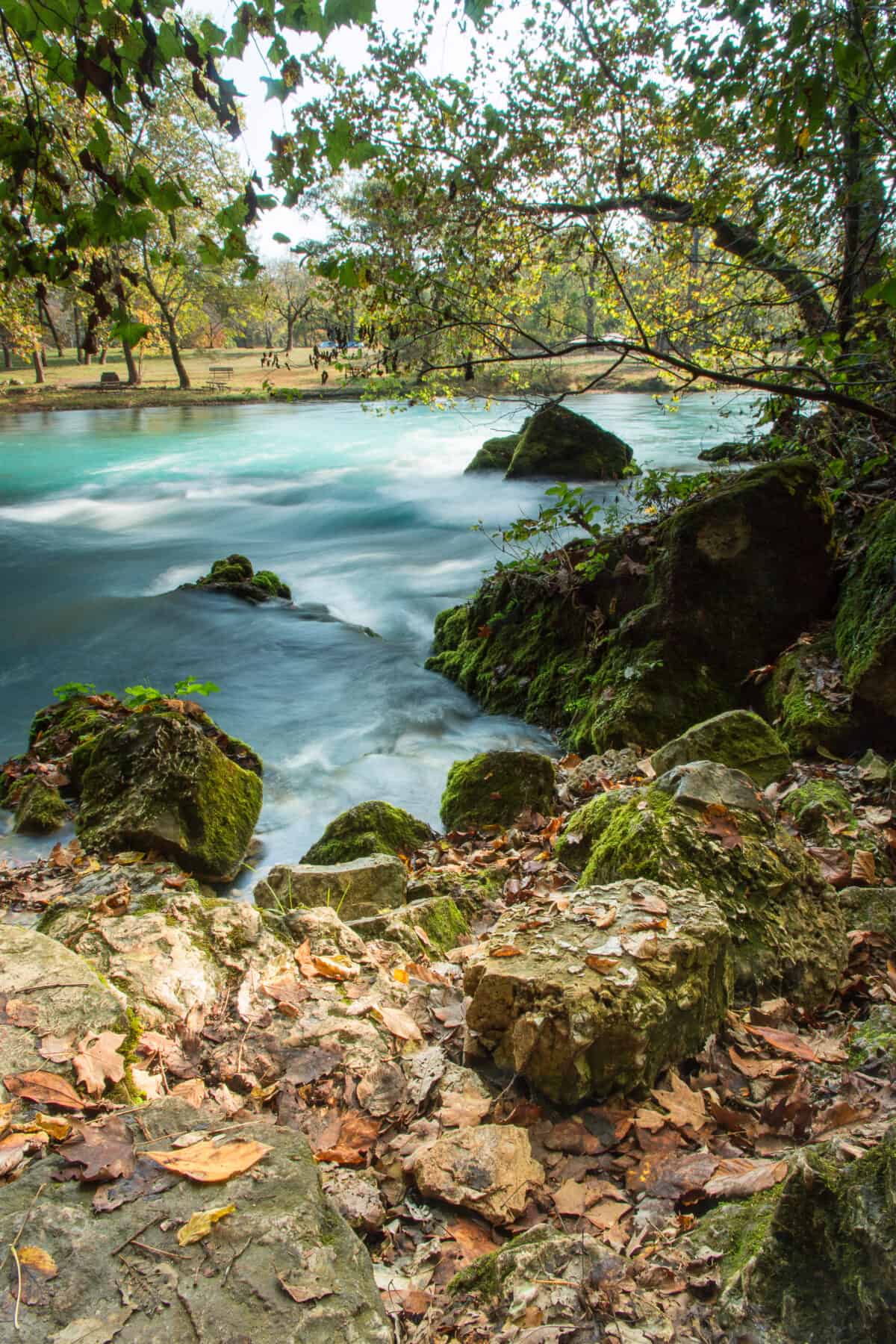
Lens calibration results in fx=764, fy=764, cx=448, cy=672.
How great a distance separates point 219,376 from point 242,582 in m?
45.0

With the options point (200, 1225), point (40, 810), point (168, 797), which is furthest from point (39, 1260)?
point (40, 810)

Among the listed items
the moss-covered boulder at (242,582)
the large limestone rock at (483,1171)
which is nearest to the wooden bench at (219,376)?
the moss-covered boulder at (242,582)

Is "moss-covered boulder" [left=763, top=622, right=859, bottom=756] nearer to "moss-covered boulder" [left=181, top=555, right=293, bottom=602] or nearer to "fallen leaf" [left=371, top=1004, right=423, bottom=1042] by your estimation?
"fallen leaf" [left=371, top=1004, right=423, bottom=1042]

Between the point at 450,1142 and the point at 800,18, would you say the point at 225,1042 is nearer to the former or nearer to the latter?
the point at 450,1142

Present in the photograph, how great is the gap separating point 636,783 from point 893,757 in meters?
1.62

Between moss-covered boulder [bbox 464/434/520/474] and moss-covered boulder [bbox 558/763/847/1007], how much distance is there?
60.8 feet

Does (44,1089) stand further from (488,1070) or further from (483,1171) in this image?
(488,1070)

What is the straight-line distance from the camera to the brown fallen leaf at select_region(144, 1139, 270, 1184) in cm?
174

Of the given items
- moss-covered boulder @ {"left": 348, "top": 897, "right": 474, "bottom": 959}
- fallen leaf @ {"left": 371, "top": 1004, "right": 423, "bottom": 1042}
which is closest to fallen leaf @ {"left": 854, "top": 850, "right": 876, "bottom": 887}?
moss-covered boulder @ {"left": 348, "top": 897, "right": 474, "bottom": 959}

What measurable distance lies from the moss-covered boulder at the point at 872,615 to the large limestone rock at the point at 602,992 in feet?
9.61

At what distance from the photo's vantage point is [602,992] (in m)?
2.37

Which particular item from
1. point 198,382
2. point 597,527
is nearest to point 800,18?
point 597,527

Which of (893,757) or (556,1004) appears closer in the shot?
(556,1004)

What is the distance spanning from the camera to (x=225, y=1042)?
2666mm
